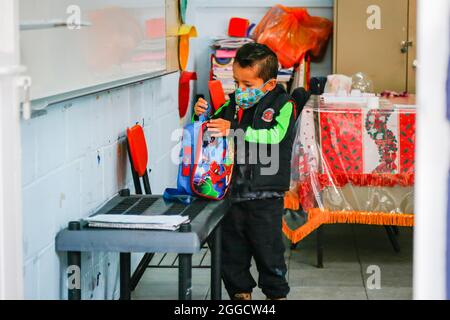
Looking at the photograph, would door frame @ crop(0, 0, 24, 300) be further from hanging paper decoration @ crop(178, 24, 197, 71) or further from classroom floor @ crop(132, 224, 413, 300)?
hanging paper decoration @ crop(178, 24, 197, 71)

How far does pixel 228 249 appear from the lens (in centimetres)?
378

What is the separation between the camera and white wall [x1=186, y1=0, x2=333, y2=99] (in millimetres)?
6309

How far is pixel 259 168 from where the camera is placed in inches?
143

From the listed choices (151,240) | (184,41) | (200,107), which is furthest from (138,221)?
(184,41)

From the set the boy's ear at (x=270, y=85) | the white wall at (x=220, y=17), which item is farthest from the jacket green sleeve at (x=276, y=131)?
the white wall at (x=220, y=17)

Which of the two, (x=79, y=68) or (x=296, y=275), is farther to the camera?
(x=296, y=275)

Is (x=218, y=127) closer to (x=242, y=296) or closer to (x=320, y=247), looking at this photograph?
(x=242, y=296)

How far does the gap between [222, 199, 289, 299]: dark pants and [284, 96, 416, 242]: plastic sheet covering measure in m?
0.63

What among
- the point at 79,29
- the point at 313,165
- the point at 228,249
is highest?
the point at 79,29

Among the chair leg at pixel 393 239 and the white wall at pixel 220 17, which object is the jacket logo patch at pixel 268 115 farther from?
the white wall at pixel 220 17

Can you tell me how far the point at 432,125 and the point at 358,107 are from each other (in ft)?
8.53

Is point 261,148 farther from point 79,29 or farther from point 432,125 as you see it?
point 432,125

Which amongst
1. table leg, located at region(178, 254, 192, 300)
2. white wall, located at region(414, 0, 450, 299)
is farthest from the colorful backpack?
white wall, located at region(414, 0, 450, 299)
